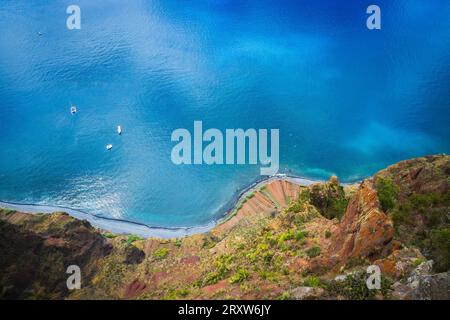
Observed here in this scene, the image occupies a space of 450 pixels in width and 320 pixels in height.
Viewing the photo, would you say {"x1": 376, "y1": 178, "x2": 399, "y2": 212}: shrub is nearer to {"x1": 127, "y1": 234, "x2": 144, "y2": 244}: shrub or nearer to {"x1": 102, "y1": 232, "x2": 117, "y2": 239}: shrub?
{"x1": 127, "y1": 234, "x2": 144, "y2": 244}: shrub

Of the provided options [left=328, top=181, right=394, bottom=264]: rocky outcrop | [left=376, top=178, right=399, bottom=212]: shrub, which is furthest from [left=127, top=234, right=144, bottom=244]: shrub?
[left=376, top=178, right=399, bottom=212]: shrub

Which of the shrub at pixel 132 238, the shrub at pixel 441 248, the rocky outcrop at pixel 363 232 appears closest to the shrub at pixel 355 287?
the rocky outcrop at pixel 363 232

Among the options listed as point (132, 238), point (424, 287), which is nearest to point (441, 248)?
point (424, 287)

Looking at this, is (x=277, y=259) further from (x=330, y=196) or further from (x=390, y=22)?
(x=390, y=22)

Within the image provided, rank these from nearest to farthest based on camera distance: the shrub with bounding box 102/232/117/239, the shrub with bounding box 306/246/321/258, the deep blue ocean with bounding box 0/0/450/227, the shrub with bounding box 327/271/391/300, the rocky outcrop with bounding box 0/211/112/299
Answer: the shrub with bounding box 327/271/391/300
the shrub with bounding box 306/246/321/258
the rocky outcrop with bounding box 0/211/112/299
the shrub with bounding box 102/232/117/239
the deep blue ocean with bounding box 0/0/450/227

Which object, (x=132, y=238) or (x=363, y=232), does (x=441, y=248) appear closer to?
(x=363, y=232)
